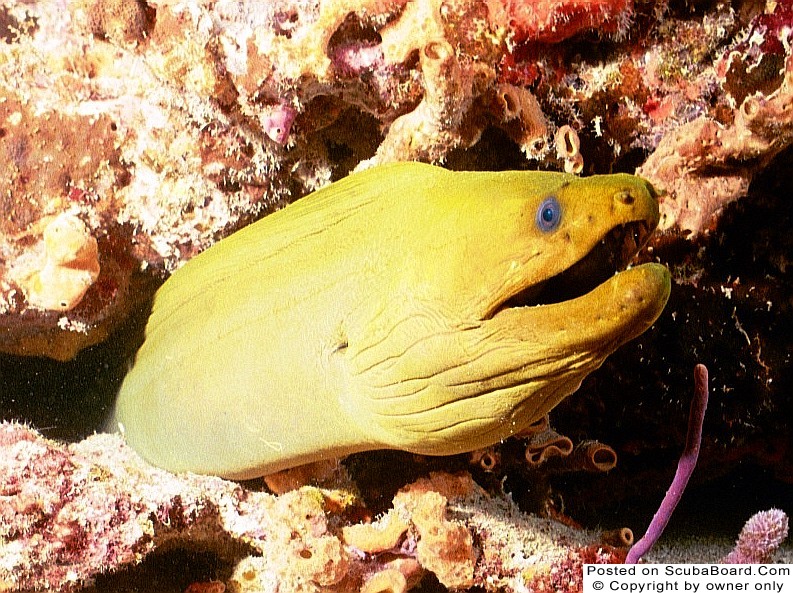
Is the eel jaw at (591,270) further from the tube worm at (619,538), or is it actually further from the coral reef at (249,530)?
the tube worm at (619,538)

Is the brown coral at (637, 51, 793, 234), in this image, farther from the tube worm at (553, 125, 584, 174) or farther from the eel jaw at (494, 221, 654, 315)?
the eel jaw at (494, 221, 654, 315)

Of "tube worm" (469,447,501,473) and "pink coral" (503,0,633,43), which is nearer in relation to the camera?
"pink coral" (503,0,633,43)

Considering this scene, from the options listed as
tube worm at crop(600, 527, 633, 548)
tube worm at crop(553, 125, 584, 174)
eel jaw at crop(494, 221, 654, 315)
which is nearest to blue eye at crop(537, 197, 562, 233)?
eel jaw at crop(494, 221, 654, 315)

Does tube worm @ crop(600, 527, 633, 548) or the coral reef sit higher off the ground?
the coral reef

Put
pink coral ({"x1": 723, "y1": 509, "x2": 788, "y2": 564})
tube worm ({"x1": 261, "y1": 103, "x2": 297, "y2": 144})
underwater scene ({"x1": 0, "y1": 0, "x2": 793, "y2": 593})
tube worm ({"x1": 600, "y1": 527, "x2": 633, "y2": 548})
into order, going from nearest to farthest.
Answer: underwater scene ({"x1": 0, "y1": 0, "x2": 793, "y2": 593})
tube worm ({"x1": 261, "y1": 103, "x2": 297, "y2": 144})
pink coral ({"x1": 723, "y1": 509, "x2": 788, "y2": 564})
tube worm ({"x1": 600, "y1": 527, "x2": 633, "y2": 548})

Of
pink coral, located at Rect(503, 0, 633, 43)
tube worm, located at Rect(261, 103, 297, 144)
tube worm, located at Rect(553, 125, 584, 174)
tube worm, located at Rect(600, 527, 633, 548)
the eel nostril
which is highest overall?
pink coral, located at Rect(503, 0, 633, 43)

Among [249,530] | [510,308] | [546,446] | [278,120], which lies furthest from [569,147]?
[249,530]

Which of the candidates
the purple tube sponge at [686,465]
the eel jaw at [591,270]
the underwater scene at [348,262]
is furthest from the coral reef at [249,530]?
the eel jaw at [591,270]

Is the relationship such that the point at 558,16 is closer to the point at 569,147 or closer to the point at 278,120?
the point at 569,147

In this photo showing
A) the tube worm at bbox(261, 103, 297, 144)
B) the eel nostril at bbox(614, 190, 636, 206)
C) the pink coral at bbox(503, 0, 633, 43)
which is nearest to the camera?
the eel nostril at bbox(614, 190, 636, 206)
